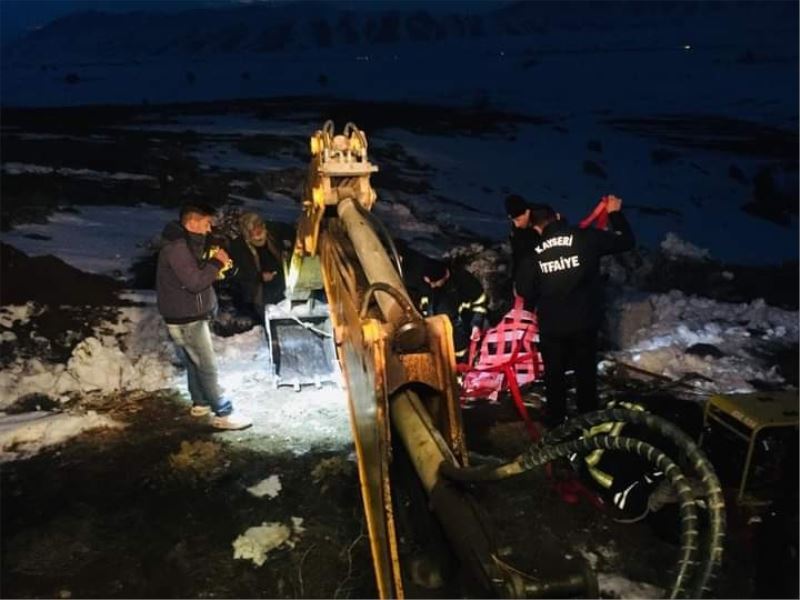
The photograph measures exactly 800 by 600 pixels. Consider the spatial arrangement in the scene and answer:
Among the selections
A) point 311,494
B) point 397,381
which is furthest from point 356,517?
point 397,381

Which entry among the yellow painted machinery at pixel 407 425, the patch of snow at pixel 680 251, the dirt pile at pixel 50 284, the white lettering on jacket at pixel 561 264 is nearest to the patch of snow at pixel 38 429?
the dirt pile at pixel 50 284

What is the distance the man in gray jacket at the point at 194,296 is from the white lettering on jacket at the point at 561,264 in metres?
2.57

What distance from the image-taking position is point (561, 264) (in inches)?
206

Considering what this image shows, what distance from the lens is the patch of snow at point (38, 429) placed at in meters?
5.49

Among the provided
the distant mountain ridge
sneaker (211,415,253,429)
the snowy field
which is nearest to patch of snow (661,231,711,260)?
the snowy field

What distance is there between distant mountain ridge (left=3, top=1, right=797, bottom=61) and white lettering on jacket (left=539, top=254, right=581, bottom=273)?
66870 mm

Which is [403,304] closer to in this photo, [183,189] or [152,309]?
[152,309]

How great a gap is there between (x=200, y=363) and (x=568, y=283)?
3161 mm

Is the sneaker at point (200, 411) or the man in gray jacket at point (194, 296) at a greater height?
the man in gray jacket at point (194, 296)

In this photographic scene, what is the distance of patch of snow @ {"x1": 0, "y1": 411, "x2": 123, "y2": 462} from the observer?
5488mm

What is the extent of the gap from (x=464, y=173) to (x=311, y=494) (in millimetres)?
15261

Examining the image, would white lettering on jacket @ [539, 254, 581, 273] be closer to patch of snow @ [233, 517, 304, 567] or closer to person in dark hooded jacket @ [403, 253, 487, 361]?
person in dark hooded jacket @ [403, 253, 487, 361]

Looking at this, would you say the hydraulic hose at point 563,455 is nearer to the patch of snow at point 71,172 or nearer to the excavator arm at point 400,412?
the excavator arm at point 400,412

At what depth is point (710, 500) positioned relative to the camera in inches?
86.2
